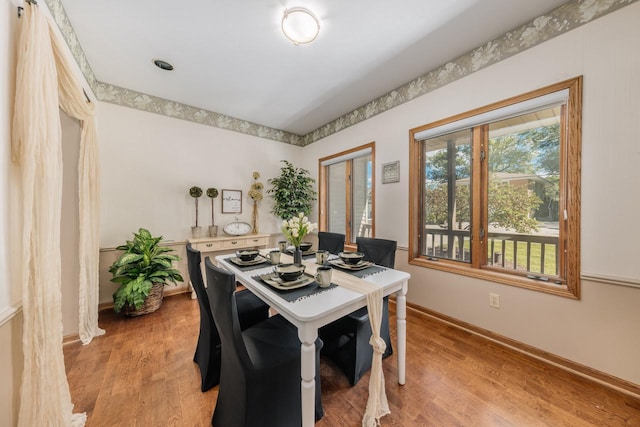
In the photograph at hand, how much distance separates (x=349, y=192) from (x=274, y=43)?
2.29 m

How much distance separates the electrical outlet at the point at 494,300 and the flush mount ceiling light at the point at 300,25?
9.00ft

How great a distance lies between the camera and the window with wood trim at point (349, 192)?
3.45 metres

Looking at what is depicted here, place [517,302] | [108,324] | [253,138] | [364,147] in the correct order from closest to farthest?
[517,302]
[108,324]
[364,147]
[253,138]

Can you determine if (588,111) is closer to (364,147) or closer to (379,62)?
(379,62)

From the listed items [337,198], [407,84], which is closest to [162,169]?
[337,198]

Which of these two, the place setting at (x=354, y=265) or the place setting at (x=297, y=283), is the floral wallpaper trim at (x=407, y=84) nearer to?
the place setting at (x=354, y=265)

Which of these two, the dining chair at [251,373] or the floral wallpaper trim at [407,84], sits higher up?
the floral wallpaper trim at [407,84]

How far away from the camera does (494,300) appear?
6.78 feet

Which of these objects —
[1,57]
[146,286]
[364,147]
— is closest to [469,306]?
[364,147]

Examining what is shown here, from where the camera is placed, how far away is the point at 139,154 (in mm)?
2996

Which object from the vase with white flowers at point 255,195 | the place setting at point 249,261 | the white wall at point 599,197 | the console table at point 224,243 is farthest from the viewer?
the vase with white flowers at point 255,195

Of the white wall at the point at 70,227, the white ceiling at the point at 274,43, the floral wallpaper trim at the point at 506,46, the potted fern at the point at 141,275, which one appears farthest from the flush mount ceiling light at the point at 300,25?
the potted fern at the point at 141,275

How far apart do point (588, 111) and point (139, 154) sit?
4525 mm

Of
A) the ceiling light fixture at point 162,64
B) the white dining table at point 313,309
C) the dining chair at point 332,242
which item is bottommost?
the white dining table at point 313,309
